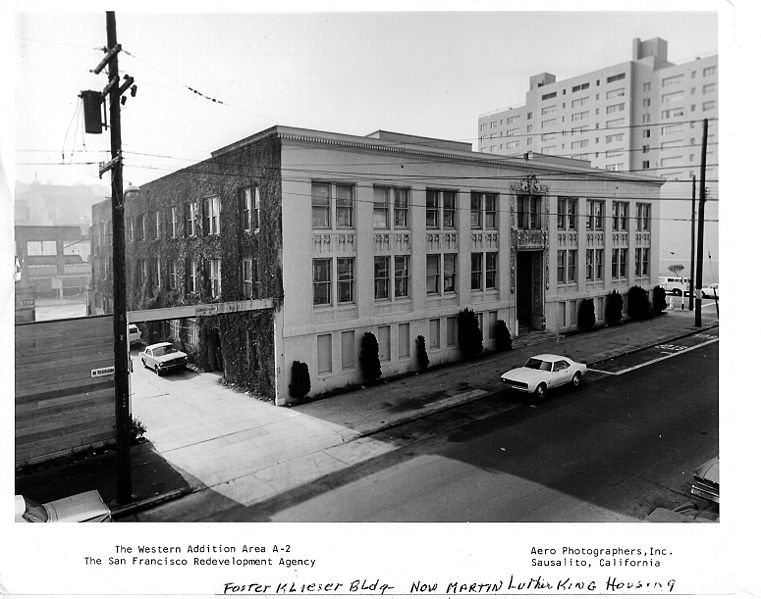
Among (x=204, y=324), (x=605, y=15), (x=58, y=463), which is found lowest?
(x=58, y=463)

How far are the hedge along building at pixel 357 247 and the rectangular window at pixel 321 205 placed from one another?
0.04 m

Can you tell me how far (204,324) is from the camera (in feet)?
47.6

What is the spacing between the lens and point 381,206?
1402 centimetres

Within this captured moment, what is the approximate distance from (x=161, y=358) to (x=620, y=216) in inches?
590

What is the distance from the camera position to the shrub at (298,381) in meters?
13.0

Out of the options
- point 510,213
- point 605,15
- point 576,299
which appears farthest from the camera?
point 576,299

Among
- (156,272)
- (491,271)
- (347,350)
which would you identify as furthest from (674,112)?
(156,272)

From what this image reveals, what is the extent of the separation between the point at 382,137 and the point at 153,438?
344 inches

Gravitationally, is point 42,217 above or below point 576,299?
above

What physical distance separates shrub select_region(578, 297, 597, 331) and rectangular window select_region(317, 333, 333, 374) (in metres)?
8.48

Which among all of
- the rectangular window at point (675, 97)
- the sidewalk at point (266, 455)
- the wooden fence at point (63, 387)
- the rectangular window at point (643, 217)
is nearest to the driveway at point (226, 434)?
the sidewalk at point (266, 455)

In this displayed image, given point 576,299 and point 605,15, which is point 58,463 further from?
point 576,299
